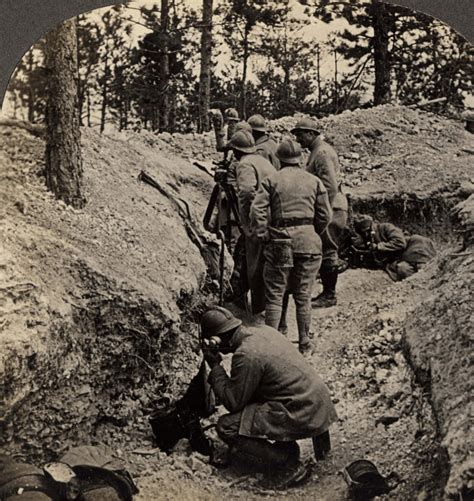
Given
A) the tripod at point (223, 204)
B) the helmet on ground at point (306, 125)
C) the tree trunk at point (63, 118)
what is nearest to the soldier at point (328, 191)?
the helmet on ground at point (306, 125)

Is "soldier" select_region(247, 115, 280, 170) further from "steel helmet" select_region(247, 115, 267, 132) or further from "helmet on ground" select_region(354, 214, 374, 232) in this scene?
"helmet on ground" select_region(354, 214, 374, 232)

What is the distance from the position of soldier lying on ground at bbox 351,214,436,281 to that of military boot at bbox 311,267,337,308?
0.42ft

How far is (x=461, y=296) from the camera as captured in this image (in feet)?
12.4

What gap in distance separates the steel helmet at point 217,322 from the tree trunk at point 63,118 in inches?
29.8

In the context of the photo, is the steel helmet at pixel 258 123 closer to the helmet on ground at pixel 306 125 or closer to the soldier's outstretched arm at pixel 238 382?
the helmet on ground at pixel 306 125

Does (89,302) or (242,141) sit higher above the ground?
(242,141)

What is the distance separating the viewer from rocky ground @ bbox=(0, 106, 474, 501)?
3646 millimetres

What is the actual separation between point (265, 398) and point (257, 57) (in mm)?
1485

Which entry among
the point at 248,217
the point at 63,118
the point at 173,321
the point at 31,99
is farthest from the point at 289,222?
the point at 31,99

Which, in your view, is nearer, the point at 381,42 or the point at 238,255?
the point at 238,255

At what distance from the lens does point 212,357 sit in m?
3.76

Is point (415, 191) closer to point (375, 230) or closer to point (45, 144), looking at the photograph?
point (375, 230)

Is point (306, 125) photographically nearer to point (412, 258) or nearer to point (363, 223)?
point (363, 223)

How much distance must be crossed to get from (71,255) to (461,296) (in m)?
1.61
